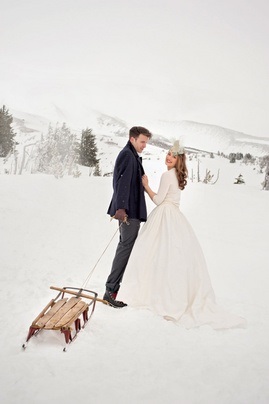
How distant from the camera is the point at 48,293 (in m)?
3.74

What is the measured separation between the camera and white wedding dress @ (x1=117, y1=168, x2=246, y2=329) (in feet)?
10.4

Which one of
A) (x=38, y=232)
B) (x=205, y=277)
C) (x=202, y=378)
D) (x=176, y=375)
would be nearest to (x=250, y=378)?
(x=202, y=378)

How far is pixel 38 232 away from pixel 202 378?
411 centimetres

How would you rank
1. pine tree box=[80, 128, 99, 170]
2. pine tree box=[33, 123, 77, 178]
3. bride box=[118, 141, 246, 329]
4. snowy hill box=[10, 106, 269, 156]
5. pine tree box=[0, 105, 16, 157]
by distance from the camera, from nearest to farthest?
bride box=[118, 141, 246, 329] → pine tree box=[0, 105, 16, 157] → snowy hill box=[10, 106, 269, 156] → pine tree box=[33, 123, 77, 178] → pine tree box=[80, 128, 99, 170]

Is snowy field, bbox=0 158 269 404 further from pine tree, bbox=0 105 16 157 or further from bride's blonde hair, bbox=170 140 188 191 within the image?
bride's blonde hair, bbox=170 140 188 191

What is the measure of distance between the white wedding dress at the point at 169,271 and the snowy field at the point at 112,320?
16 centimetres

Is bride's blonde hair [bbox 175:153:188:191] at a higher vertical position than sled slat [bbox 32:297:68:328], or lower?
higher

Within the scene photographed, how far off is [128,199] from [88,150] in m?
4.51

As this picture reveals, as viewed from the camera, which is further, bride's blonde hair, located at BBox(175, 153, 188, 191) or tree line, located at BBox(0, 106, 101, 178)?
tree line, located at BBox(0, 106, 101, 178)


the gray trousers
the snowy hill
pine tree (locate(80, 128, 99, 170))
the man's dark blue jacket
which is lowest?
the gray trousers

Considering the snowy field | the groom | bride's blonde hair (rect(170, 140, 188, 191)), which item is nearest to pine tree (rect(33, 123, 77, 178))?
the snowy field

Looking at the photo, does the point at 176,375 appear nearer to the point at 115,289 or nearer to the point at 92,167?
the point at 115,289

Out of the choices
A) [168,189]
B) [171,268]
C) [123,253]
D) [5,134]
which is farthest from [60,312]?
[5,134]

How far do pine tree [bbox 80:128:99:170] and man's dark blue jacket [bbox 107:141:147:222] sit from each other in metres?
4.22
